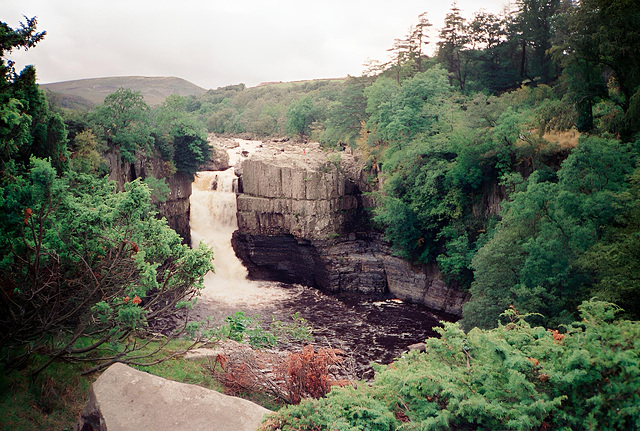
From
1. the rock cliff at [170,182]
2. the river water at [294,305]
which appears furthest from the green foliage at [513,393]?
the rock cliff at [170,182]

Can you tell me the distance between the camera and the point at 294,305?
31.3 metres

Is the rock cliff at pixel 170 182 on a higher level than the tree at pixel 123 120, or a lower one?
lower

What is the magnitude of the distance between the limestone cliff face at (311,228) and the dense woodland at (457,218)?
2335 millimetres

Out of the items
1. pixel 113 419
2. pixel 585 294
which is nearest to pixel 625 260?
pixel 585 294

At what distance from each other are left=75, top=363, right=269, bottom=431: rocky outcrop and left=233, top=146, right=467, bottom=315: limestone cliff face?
25378 millimetres

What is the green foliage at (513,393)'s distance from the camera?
6.80 meters

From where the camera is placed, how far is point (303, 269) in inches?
1471

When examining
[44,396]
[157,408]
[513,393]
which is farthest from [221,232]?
[513,393]

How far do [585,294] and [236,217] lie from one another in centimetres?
2772

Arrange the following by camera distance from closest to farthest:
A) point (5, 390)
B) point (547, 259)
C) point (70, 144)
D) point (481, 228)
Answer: point (5, 390), point (547, 259), point (70, 144), point (481, 228)

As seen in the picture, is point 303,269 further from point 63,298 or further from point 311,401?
point 311,401

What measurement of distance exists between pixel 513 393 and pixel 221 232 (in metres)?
32.8

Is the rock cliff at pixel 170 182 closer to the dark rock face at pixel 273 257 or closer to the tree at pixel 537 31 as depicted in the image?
the dark rock face at pixel 273 257

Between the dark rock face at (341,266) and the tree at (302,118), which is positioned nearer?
the dark rock face at (341,266)
